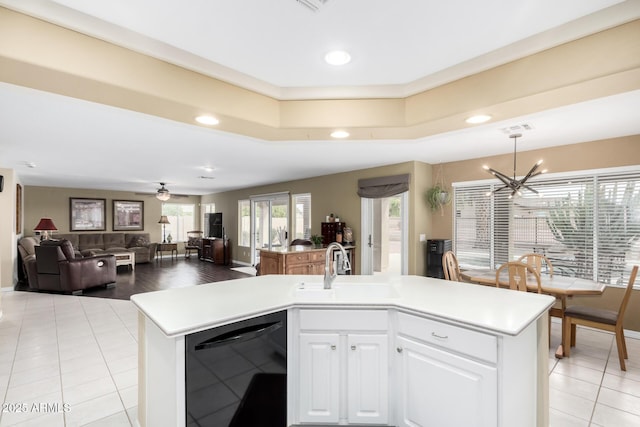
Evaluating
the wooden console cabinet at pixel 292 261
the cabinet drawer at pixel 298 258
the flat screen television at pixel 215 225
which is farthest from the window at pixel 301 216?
the flat screen television at pixel 215 225

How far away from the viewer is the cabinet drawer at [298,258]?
16.7ft

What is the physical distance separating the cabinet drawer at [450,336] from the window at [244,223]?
7.65 metres

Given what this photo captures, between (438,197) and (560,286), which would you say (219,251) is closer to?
(438,197)

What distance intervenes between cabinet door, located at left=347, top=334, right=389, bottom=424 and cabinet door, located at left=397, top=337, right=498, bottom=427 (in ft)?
0.32

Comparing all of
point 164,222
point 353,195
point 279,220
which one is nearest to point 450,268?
point 353,195

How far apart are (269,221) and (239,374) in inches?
266

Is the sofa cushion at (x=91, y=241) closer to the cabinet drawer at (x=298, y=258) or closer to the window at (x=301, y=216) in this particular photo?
the window at (x=301, y=216)

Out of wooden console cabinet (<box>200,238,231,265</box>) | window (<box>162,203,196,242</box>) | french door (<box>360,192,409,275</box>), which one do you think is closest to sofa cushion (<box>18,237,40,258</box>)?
wooden console cabinet (<box>200,238,231,265</box>)

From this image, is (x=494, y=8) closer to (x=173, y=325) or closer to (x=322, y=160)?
(x=173, y=325)

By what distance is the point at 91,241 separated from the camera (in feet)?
29.5

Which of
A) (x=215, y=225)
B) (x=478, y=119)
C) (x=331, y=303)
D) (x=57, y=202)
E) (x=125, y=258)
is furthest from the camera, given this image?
(x=215, y=225)

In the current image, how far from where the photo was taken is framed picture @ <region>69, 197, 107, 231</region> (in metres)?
9.14

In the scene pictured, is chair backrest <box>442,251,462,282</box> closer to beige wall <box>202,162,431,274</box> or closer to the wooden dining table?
the wooden dining table

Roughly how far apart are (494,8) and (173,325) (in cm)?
223
